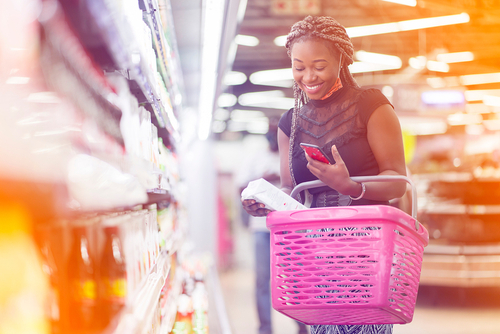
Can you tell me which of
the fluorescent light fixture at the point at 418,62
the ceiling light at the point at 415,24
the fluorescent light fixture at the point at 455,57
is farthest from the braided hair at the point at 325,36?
the fluorescent light fixture at the point at 455,57

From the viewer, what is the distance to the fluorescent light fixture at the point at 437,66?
9905 millimetres

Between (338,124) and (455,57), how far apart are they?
9.29 meters

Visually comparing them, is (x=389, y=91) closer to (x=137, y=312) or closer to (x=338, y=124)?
(x=338, y=124)

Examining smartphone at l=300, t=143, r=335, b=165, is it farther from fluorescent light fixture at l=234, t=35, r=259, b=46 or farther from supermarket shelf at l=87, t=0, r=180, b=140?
fluorescent light fixture at l=234, t=35, r=259, b=46

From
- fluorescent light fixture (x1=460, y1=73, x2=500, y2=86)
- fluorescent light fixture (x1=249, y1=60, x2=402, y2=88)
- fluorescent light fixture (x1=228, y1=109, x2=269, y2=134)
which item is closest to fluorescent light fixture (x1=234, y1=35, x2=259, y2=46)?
fluorescent light fixture (x1=249, y1=60, x2=402, y2=88)

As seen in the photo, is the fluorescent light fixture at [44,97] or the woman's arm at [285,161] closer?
the fluorescent light fixture at [44,97]

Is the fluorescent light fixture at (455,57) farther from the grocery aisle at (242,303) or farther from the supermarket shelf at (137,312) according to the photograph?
the supermarket shelf at (137,312)

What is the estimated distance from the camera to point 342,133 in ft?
5.10

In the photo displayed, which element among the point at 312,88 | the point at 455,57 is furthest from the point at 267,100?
the point at 312,88

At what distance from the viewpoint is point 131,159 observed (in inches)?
51.1

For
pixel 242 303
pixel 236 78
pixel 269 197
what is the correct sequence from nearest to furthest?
pixel 269 197 < pixel 242 303 < pixel 236 78

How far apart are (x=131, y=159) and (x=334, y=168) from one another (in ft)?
1.89

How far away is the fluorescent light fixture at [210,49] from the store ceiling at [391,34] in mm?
542

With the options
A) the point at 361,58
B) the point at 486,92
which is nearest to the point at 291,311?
the point at 361,58
